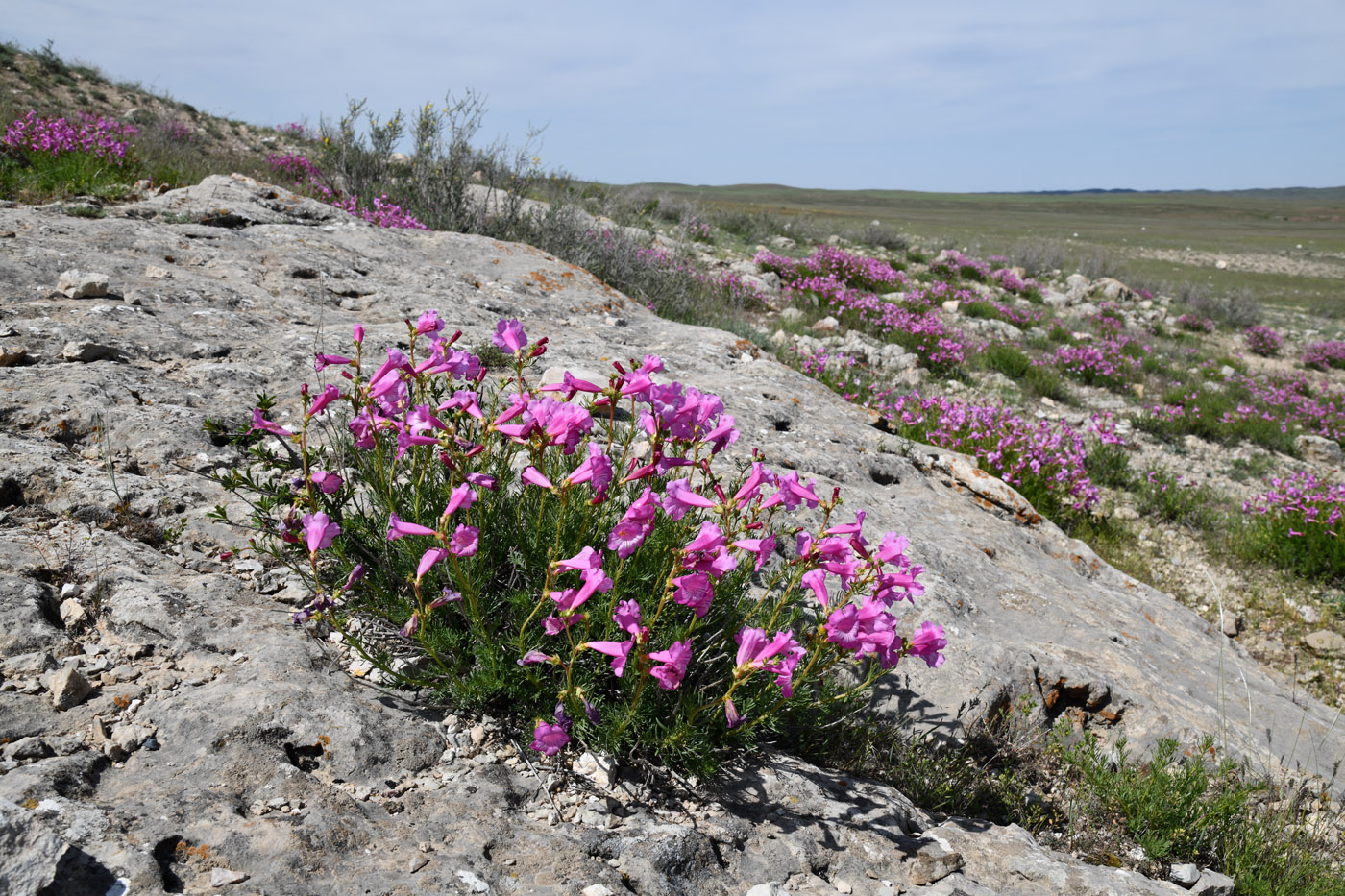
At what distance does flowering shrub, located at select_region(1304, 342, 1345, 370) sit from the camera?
1395 centimetres

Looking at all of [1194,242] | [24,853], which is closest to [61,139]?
[24,853]

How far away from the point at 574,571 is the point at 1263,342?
728 inches

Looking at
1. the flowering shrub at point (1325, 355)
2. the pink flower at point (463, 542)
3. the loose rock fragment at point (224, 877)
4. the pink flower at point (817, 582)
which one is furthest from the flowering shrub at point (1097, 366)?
the loose rock fragment at point (224, 877)

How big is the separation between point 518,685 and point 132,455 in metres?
2.00

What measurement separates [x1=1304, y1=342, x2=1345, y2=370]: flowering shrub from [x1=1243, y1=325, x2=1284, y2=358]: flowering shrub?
0.57 meters

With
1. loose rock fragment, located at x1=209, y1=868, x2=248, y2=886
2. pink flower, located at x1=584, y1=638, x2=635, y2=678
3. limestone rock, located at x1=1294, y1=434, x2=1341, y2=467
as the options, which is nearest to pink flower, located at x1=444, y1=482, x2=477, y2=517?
pink flower, located at x1=584, y1=638, x2=635, y2=678

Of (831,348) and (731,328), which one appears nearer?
(731,328)

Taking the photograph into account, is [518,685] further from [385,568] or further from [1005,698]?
[1005,698]

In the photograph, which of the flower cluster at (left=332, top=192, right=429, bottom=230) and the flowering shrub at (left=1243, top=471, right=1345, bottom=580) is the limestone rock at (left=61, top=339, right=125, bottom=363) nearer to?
the flower cluster at (left=332, top=192, right=429, bottom=230)

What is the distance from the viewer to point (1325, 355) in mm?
14086

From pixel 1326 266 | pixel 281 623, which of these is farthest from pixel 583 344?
pixel 1326 266

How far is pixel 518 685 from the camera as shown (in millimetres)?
2064

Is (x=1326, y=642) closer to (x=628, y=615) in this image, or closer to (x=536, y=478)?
(x=628, y=615)

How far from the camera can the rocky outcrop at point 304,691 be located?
1.58m
